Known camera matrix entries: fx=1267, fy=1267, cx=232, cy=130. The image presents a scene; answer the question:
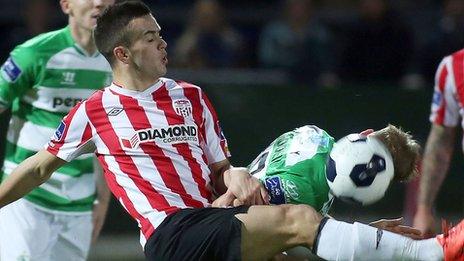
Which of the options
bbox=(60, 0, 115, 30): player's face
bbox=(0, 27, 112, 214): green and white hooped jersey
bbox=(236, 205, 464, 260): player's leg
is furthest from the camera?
bbox=(60, 0, 115, 30): player's face

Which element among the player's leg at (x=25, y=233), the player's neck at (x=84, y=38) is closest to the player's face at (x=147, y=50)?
the player's neck at (x=84, y=38)

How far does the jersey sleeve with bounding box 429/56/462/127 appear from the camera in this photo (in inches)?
293

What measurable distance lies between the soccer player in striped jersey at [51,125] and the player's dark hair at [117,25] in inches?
39.3

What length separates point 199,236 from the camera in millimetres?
5453

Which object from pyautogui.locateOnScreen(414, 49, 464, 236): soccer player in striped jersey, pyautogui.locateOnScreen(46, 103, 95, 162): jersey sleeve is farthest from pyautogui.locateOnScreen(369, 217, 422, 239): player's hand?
pyautogui.locateOnScreen(414, 49, 464, 236): soccer player in striped jersey

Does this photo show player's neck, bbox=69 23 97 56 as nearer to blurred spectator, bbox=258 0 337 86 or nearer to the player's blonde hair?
the player's blonde hair

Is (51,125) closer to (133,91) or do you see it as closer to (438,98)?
(133,91)

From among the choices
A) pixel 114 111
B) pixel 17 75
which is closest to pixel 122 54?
pixel 114 111

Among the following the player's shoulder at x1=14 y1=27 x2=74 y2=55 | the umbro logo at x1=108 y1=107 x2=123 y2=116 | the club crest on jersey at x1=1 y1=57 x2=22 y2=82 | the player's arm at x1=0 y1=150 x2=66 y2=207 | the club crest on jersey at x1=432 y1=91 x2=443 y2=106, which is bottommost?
the player's arm at x1=0 y1=150 x2=66 y2=207

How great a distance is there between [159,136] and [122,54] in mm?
450

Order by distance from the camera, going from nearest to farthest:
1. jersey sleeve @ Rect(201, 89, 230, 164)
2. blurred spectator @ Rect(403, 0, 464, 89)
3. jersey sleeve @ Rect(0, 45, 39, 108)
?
jersey sleeve @ Rect(201, 89, 230, 164)
jersey sleeve @ Rect(0, 45, 39, 108)
blurred spectator @ Rect(403, 0, 464, 89)

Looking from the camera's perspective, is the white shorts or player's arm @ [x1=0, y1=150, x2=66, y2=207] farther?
the white shorts

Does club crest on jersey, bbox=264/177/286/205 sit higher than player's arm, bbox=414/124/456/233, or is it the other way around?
club crest on jersey, bbox=264/177/286/205

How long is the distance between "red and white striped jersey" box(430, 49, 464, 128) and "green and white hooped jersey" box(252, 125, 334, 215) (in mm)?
1673
